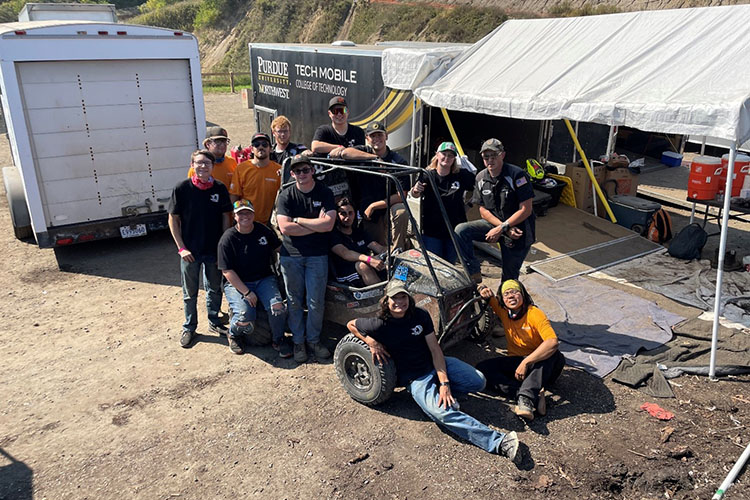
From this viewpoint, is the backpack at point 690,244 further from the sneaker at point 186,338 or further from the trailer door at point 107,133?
the trailer door at point 107,133

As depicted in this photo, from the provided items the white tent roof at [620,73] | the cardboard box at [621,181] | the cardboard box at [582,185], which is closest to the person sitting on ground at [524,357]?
the white tent roof at [620,73]

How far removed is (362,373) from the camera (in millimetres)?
4957

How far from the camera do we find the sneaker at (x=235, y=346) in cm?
588

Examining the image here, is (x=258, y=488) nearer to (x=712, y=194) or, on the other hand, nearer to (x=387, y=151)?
(x=387, y=151)

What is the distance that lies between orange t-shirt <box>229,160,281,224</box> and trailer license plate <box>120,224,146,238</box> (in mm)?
2607

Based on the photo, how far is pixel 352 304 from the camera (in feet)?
18.4

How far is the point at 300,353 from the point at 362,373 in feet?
3.26

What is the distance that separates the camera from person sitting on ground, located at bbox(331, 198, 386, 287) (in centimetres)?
555

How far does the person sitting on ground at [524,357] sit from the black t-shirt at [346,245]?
4.23 feet

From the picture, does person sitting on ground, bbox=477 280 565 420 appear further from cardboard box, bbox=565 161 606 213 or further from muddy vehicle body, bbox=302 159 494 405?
cardboard box, bbox=565 161 606 213

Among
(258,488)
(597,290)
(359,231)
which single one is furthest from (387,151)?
(258,488)

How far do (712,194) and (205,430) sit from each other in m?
6.74

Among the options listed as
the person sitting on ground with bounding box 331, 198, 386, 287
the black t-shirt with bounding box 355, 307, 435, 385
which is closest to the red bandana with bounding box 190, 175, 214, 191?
the person sitting on ground with bounding box 331, 198, 386, 287

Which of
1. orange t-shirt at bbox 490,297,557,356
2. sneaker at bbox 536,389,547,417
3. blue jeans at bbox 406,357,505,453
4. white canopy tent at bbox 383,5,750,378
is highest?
white canopy tent at bbox 383,5,750,378
